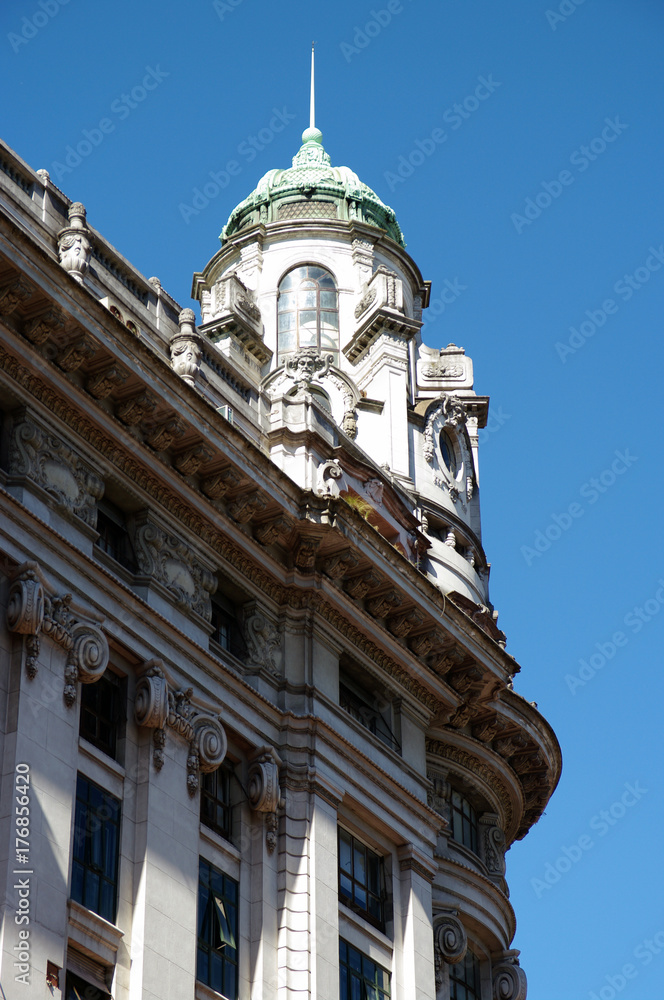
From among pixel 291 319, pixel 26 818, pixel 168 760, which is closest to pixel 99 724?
pixel 168 760

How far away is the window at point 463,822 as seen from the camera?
135 ft

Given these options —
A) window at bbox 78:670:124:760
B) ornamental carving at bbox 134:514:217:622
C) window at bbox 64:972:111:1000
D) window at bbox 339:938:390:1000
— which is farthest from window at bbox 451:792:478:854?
window at bbox 64:972:111:1000

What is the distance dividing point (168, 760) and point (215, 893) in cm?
258

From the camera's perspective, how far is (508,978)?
4078cm

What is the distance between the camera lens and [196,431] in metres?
33.4

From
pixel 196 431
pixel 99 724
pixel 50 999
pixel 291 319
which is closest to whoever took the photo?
pixel 50 999

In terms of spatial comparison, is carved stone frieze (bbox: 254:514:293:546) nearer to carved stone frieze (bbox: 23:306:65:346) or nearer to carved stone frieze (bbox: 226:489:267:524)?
carved stone frieze (bbox: 226:489:267:524)

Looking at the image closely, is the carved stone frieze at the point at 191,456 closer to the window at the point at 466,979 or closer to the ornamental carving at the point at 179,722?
the ornamental carving at the point at 179,722

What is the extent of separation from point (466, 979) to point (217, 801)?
10.2 m

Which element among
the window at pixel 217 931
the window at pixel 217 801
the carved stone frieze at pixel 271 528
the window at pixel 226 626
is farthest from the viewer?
the carved stone frieze at pixel 271 528

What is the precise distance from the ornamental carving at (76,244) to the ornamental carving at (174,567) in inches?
211

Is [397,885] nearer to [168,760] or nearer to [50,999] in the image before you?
[168,760]

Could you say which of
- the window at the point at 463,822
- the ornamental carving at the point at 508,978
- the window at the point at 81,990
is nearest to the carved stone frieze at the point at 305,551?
the window at the point at 463,822

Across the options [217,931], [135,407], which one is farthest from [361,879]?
[135,407]
